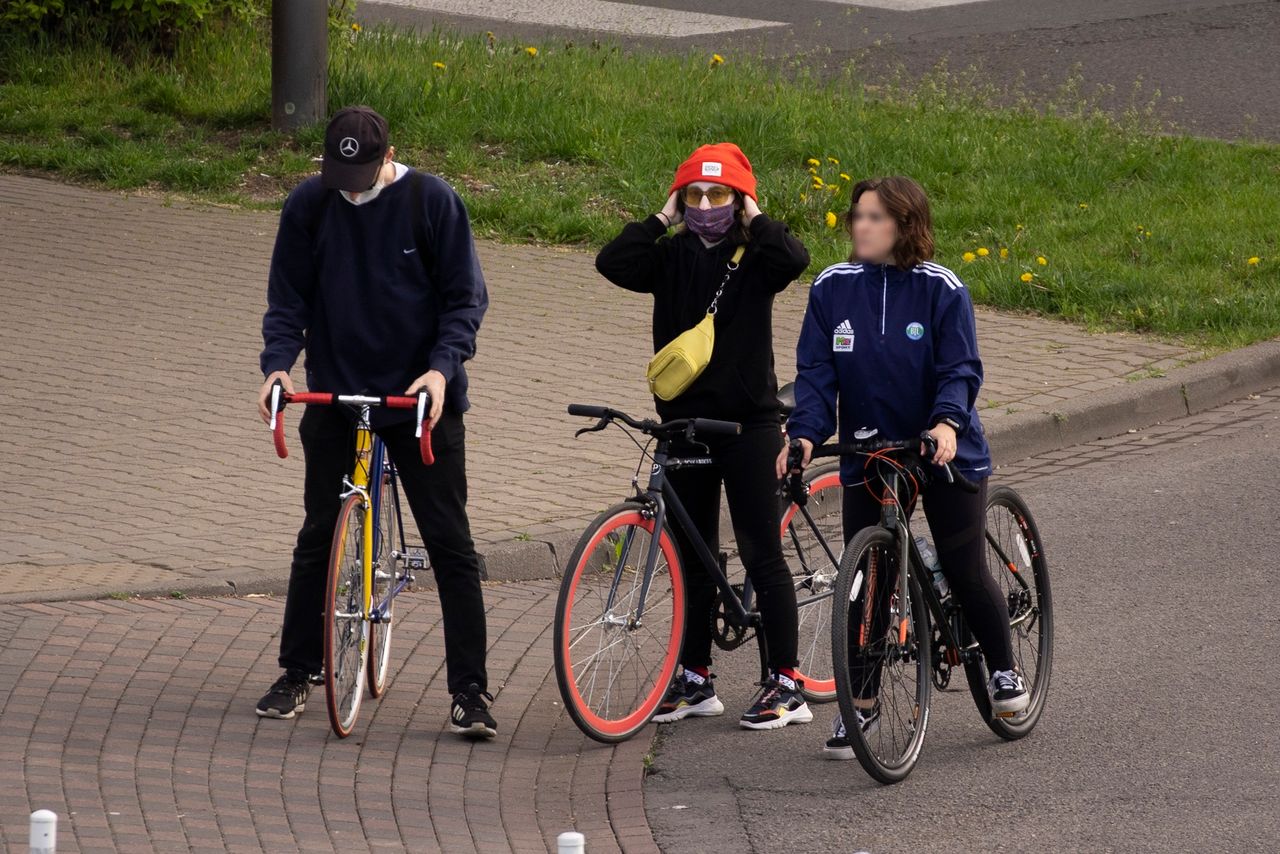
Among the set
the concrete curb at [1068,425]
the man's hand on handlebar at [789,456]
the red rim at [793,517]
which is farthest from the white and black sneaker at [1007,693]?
the concrete curb at [1068,425]

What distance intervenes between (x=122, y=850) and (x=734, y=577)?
241cm

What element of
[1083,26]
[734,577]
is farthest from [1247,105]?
[734,577]

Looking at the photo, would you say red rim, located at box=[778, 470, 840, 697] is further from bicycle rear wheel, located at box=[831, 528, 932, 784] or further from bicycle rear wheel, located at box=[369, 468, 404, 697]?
bicycle rear wheel, located at box=[369, 468, 404, 697]

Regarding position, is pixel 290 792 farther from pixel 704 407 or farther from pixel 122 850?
pixel 704 407

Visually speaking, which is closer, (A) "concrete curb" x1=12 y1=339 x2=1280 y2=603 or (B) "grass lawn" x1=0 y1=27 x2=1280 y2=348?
(A) "concrete curb" x1=12 y1=339 x2=1280 y2=603

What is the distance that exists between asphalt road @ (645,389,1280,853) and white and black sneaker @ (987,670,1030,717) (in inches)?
6.2

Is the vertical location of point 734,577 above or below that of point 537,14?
below

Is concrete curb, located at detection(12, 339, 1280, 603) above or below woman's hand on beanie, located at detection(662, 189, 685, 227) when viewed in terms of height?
below

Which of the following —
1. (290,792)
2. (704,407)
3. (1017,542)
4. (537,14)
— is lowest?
(290,792)

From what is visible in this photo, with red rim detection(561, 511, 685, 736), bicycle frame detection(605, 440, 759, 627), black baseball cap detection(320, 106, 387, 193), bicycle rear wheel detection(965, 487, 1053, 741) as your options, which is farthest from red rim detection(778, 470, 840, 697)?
black baseball cap detection(320, 106, 387, 193)

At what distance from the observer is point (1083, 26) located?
20.4 metres

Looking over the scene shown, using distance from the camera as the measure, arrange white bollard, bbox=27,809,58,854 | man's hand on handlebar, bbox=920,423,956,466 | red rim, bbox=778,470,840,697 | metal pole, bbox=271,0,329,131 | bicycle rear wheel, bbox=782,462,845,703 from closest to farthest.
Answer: white bollard, bbox=27,809,58,854, man's hand on handlebar, bbox=920,423,956,466, red rim, bbox=778,470,840,697, bicycle rear wheel, bbox=782,462,845,703, metal pole, bbox=271,0,329,131

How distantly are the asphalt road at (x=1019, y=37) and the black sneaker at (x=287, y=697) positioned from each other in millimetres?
11474

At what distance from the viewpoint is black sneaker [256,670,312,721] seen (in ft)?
19.4
